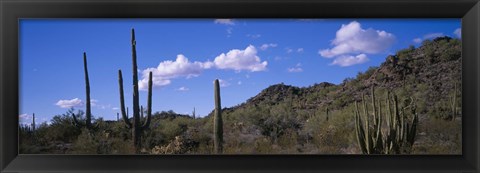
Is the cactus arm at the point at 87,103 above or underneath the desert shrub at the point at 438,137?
above

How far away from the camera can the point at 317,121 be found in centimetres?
269

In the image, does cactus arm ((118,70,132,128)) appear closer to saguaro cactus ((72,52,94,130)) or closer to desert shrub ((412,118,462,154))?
saguaro cactus ((72,52,94,130))

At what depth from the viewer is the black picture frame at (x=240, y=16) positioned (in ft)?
7.93

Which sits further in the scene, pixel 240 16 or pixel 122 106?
pixel 122 106

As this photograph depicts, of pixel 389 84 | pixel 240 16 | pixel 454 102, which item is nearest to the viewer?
pixel 240 16

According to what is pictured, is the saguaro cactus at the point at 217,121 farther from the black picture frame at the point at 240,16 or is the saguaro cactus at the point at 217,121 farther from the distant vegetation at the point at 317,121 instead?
the black picture frame at the point at 240,16

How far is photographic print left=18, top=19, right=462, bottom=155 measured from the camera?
104 inches

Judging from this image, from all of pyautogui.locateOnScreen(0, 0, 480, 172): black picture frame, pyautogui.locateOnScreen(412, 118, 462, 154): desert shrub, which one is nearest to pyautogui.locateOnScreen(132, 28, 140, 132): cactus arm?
pyautogui.locateOnScreen(0, 0, 480, 172): black picture frame

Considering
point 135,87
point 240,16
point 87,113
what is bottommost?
point 87,113

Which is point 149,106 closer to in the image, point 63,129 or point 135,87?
point 135,87

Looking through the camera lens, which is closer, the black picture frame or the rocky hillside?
the black picture frame

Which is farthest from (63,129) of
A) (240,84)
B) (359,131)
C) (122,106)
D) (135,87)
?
(359,131)

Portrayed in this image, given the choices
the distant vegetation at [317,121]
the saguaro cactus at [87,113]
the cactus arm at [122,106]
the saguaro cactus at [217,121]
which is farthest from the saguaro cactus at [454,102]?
the saguaro cactus at [87,113]

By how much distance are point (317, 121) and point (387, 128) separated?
0.38 metres
